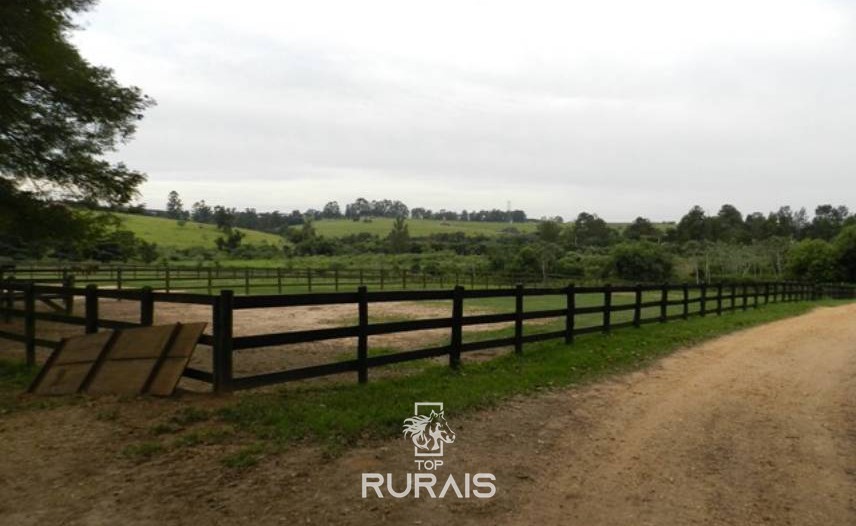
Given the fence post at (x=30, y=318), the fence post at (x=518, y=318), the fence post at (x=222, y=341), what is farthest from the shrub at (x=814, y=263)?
the fence post at (x=30, y=318)

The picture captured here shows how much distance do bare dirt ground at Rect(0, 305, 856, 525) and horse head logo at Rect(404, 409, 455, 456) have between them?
0.41 ft

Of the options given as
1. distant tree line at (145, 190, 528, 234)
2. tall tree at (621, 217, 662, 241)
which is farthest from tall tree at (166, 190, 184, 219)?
tall tree at (621, 217, 662, 241)

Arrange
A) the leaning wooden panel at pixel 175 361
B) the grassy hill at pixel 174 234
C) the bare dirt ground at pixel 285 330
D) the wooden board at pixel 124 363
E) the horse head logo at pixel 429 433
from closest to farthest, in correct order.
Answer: the horse head logo at pixel 429 433, the leaning wooden panel at pixel 175 361, the wooden board at pixel 124 363, the bare dirt ground at pixel 285 330, the grassy hill at pixel 174 234

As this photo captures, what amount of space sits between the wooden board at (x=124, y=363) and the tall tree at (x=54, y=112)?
8189 millimetres

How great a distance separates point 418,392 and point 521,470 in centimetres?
237

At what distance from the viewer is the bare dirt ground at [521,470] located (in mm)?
4000

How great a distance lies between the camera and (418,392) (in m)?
7.04

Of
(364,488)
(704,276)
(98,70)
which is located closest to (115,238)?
(98,70)

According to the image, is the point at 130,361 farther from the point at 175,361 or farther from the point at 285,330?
the point at 285,330

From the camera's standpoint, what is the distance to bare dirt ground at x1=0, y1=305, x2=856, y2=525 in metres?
4.00

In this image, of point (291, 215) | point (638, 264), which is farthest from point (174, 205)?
point (638, 264)

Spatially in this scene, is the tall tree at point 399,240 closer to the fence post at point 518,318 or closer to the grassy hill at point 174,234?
the grassy hill at point 174,234

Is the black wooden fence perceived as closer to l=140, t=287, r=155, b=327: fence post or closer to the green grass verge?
l=140, t=287, r=155, b=327: fence post

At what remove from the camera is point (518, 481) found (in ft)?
15.1
